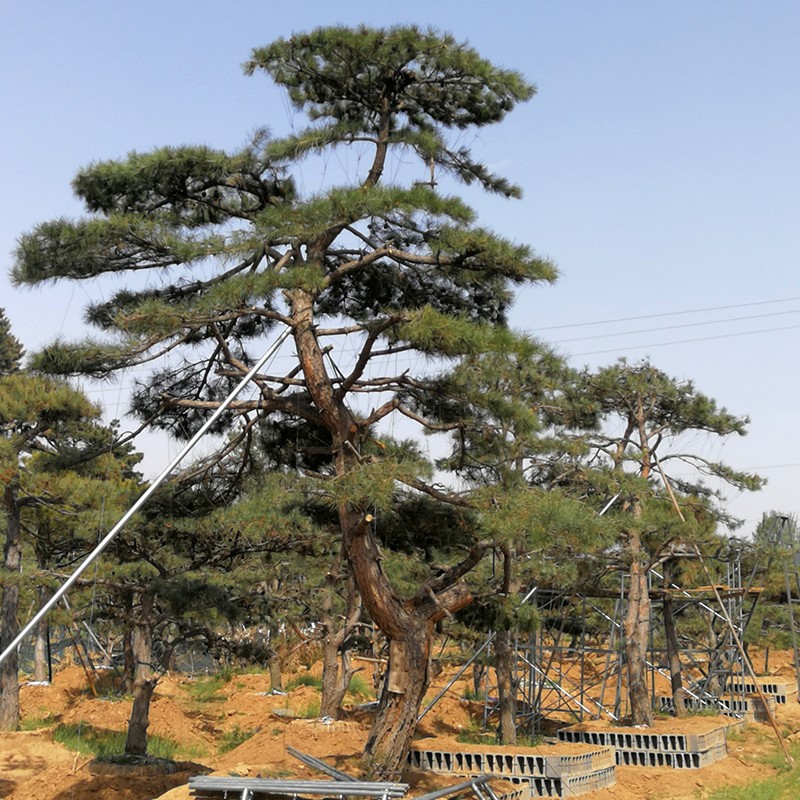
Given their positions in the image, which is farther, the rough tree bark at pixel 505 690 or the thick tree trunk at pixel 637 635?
the thick tree trunk at pixel 637 635

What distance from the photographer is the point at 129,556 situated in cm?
1316

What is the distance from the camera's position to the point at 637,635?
16906 mm

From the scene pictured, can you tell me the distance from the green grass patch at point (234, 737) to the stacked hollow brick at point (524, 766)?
654cm

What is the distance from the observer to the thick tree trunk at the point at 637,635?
16031 mm

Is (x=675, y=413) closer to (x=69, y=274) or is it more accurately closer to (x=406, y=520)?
(x=406, y=520)

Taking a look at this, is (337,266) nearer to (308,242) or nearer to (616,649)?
(308,242)

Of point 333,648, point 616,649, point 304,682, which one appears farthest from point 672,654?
point 304,682

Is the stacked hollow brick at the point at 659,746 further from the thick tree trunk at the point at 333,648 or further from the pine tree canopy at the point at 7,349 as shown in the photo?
the pine tree canopy at the point at 7,349

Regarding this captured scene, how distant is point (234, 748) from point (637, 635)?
7.07 m

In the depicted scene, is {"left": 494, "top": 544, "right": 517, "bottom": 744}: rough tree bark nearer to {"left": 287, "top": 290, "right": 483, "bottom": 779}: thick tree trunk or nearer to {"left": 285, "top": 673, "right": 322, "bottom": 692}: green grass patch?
{"left": 287, "top": 290, "right": 483, "bottom": 779}: thick tree trunk

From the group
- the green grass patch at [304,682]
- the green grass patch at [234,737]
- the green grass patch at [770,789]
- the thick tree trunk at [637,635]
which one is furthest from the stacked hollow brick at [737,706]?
the green grass patch at [234,737]

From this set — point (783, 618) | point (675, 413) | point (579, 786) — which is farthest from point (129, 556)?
point (783, 618)

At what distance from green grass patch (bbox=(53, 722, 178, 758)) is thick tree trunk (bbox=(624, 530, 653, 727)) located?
24.9 ft

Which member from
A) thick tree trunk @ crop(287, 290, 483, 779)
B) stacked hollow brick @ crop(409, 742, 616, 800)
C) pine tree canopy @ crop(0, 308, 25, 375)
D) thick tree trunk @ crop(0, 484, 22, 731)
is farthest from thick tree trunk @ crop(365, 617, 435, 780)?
pine tree canopy @ crop(0, 308, 25, 375)
